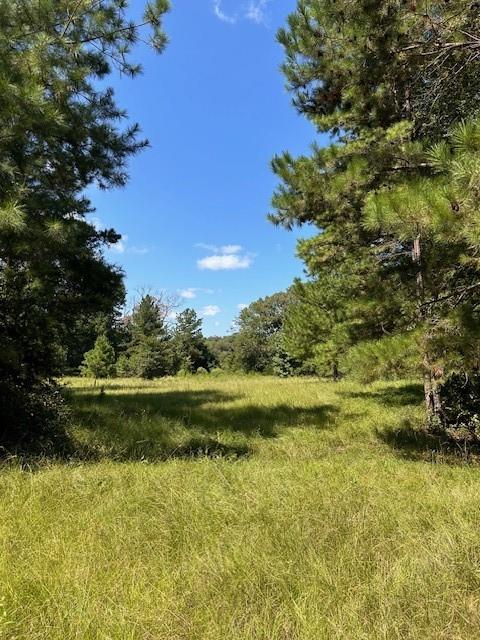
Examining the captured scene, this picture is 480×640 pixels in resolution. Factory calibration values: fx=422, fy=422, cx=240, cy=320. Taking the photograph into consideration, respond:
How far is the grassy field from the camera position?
1.92 meters

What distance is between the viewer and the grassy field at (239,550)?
75.8 inches

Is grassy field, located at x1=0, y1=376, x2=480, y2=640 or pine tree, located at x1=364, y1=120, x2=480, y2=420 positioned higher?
pine tree, located at x1=364, y1=120, x2=480, y2=420

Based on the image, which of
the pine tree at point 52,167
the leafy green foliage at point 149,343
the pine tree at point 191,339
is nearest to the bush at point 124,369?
the leafy green foliage at point 149,343

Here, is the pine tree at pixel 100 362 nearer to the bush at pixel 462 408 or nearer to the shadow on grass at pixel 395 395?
the shadow on grass at pixel 395 395

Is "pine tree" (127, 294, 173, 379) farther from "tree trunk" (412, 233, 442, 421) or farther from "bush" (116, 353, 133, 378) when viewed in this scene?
"tree trunk" (412, 233, 442, 421)

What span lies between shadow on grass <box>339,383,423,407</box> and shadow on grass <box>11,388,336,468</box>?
1.73m

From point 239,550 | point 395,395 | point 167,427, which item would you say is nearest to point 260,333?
point 395,395

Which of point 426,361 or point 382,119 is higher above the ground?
point 382,119

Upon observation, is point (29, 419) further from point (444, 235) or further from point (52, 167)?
point (444, 235)

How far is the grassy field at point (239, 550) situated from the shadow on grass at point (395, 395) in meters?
5.25

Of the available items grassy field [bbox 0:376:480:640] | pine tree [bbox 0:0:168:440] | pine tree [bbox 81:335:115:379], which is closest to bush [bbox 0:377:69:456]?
pine tree [bbox 0:0:168:440]

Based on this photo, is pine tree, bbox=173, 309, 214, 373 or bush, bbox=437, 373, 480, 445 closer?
bush, bbox=437, 373, 480, 445

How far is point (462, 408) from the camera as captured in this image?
269 inches

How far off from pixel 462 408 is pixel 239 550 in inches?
221
